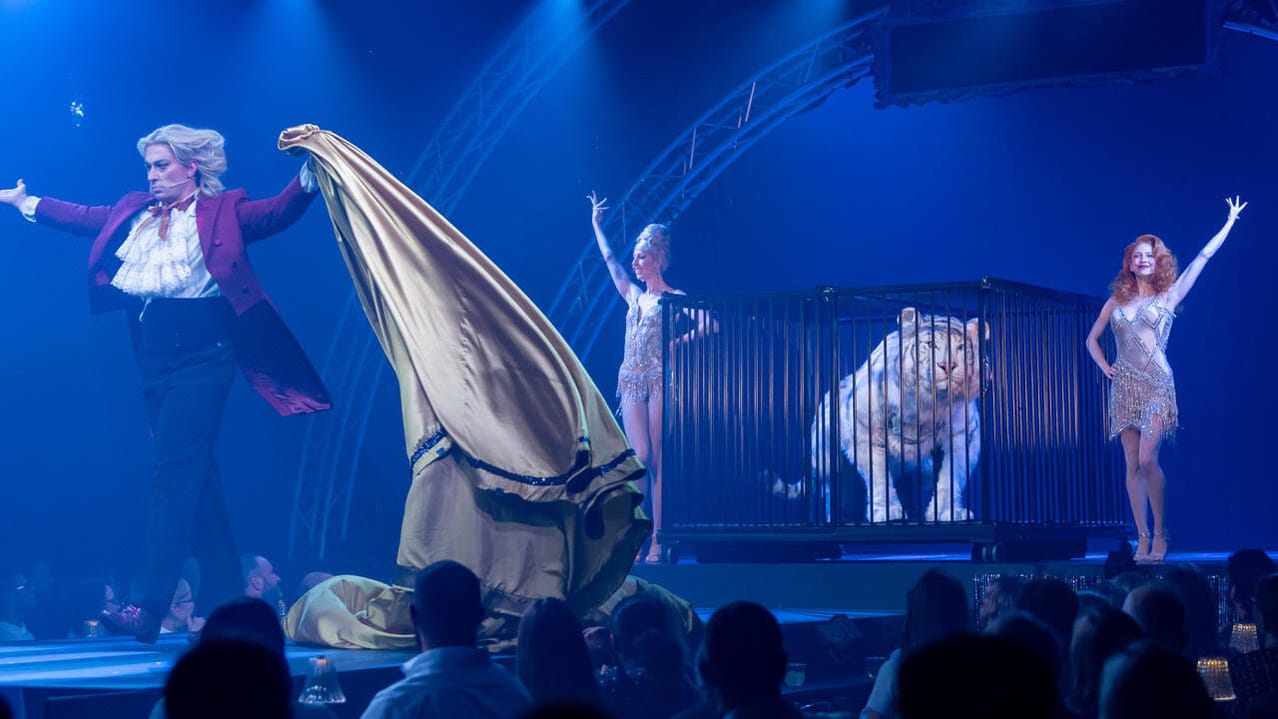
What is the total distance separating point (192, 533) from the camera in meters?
8.08

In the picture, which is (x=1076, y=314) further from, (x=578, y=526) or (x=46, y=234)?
(x=46, y=234)

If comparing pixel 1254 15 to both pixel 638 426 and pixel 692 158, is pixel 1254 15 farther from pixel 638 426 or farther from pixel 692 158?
pixel 638 426

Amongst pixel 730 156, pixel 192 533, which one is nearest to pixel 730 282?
pixel 730 156

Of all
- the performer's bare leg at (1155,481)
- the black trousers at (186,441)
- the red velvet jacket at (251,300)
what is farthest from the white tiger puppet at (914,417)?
the black trousers at (186,441)

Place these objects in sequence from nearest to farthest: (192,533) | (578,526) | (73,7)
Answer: (578,526), (192,533), (73,7)

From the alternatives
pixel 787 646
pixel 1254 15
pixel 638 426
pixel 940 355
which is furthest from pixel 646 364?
pixel 1254 15

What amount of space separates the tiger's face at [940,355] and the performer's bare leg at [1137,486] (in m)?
1.04

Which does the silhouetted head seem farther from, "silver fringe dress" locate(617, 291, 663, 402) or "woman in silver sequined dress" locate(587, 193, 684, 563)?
"silver fringe dress" locate(617, 291, 663, 402)

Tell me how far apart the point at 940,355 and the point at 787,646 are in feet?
8.90

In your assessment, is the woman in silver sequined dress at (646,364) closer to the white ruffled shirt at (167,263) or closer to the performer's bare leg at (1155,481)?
the performer's bare leg at (1155,481)

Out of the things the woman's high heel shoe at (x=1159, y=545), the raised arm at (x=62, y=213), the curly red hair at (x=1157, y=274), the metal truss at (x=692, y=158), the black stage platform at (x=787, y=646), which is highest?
the metal truss at (x=692, y=158)

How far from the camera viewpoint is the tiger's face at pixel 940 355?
9562mm

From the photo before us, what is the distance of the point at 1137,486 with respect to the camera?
32.4ft

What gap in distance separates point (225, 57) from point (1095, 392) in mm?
7164
